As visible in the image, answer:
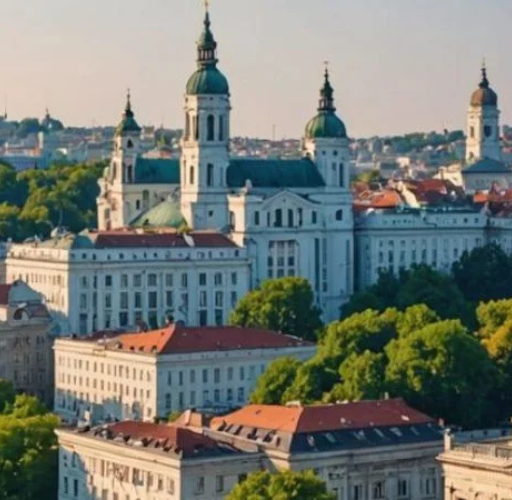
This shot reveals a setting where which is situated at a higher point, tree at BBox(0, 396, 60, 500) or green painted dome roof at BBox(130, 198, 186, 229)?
green painted dome roof at BBox(130, 198, 186, 229)

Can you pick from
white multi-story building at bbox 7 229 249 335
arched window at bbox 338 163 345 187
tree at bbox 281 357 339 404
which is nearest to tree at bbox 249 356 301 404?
tree at bbox 281 357 339 404

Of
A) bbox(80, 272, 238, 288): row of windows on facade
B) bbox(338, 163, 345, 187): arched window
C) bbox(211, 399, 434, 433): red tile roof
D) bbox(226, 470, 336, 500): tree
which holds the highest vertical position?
bbox(338, 163, 345, 187): arched window

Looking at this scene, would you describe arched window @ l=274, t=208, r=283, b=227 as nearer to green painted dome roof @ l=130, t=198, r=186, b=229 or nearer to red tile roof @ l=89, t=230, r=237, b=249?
red tile roof @ l=89, t=230, r=237, b=249

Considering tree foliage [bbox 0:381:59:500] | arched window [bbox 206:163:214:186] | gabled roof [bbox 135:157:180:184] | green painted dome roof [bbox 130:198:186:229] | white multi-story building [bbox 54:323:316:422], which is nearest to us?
tree foliage [bbox 0:381:59:500]

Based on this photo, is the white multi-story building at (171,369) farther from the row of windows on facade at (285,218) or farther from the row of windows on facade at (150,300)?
the row of windows on facade at (285,218)

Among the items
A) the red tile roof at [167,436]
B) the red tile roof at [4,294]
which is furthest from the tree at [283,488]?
the red tile roof at [4,294]

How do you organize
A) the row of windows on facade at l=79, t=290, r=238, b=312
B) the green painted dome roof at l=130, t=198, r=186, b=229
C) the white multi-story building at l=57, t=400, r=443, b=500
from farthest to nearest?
the green painted dome roof at l=130, t=198, r=186, b=229
the row of windows on facade at l=79, t=290, r=238, b=312
the white multi-story building at l=57, t=400, r=443, b=500
